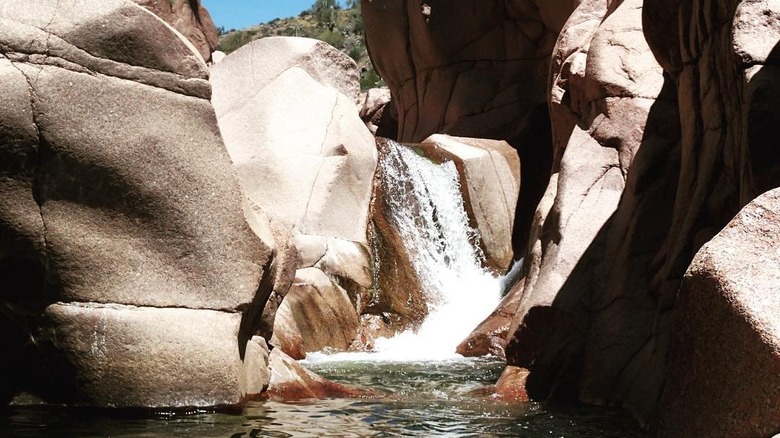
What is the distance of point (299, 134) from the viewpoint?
14945 mm

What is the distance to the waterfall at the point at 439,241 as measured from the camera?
14602mm

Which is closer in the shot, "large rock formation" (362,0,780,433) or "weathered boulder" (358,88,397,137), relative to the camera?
"large rock formation" (362,0,780,433)

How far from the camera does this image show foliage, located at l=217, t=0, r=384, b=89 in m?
58.2

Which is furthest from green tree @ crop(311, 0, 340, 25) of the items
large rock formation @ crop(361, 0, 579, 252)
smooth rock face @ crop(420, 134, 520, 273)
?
smooth rock face @ crop(420, 134, 520, 273)

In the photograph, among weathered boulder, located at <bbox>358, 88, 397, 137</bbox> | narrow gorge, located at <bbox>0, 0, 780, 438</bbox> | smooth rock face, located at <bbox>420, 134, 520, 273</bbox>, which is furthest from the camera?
weathered boulder, located at <bbox>358, 88, 397, 137</bbox>

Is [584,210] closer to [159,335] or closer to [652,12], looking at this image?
[652,12]

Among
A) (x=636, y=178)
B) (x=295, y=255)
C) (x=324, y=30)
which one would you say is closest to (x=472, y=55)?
(x=636, y=178)

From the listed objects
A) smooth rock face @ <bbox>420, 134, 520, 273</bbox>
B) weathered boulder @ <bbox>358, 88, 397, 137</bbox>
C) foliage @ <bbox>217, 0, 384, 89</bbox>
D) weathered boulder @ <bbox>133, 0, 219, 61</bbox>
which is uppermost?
foliage @ <bbox>217, 0, 384, 89</bbox>

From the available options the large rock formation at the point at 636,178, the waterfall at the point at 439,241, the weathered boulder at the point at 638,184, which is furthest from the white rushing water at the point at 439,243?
the weathered boulder at the point at 638,184

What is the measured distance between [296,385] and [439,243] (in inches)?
313

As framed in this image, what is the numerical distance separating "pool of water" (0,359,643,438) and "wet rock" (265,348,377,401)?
9.4 inches

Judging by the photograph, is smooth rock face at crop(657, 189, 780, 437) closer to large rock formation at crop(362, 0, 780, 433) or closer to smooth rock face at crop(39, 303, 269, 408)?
large rock formation at crop(362, 0, 780, 433)

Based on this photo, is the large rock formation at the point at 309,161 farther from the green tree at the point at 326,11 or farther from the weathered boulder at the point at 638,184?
the green tree at the point at 326,11

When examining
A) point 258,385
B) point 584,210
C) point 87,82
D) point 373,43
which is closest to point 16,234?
point 87,82
